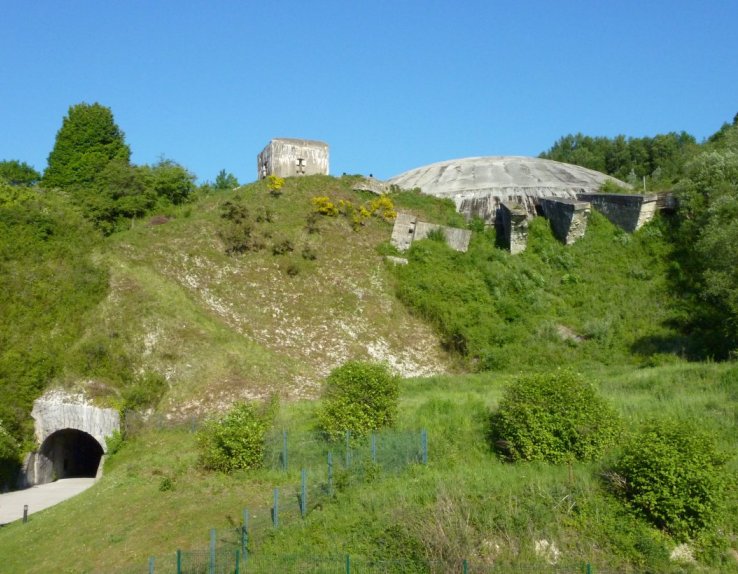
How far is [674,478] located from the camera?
33.7 feet

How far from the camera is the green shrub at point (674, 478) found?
10172 mm

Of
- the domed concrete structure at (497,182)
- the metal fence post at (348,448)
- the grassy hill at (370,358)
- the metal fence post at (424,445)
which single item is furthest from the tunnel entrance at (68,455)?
the domed concrete structure at (497,182)

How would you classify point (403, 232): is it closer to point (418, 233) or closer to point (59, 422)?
point (418, 233)

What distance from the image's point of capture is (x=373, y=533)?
10641mm

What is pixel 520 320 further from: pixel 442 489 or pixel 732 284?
pixel 442 489

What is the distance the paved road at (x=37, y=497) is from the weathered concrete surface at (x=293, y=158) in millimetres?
17675

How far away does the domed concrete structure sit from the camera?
104ft

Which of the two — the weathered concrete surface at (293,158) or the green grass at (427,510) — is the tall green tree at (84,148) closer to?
the weathered concrete surface at (293,158)

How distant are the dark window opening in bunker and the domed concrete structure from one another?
59.4ft

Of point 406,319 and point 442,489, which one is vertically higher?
point 406,319

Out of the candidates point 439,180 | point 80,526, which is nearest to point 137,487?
point 80,526

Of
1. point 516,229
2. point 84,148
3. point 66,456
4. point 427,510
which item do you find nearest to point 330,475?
point 427,510

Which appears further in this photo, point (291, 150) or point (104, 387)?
point (291, 150)

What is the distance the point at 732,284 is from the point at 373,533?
12.5 metres
